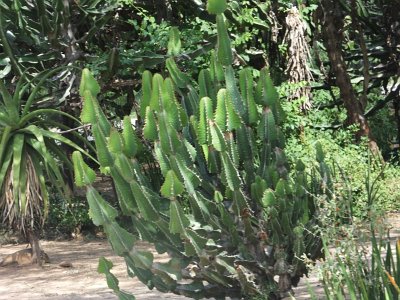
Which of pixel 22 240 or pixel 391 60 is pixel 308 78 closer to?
pixel 391 60

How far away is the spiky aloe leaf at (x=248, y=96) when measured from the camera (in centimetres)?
685

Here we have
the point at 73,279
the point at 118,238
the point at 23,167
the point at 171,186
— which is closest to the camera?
the point at 171,186

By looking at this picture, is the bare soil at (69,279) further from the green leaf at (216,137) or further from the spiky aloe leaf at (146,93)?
the green leaf at (216,137)

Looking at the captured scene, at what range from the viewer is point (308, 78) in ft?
47.2

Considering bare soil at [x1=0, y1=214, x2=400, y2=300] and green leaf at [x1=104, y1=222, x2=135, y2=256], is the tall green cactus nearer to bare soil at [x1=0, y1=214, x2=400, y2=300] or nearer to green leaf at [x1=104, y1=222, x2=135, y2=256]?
green leaf at [x1=104, y1=222, x2=135, y2=256]

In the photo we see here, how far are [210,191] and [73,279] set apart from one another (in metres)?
3.99

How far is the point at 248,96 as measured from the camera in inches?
271

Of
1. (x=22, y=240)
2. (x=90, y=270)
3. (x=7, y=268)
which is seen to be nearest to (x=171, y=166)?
(x=90, y=270)

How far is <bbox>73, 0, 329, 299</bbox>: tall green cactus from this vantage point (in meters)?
6.34

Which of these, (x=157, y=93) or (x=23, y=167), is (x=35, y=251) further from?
(x=157, y=93)

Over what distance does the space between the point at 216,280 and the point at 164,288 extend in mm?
416

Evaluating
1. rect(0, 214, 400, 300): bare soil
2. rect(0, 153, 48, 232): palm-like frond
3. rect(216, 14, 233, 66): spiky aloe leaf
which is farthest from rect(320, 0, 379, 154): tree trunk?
rect(216, 14, 233, 66): spiky aloe leaf

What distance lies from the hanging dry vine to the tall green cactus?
7003 mm

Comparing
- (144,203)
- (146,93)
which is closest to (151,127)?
(146,93)
